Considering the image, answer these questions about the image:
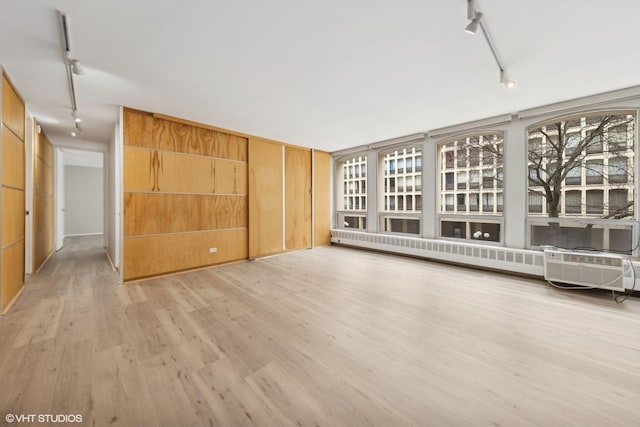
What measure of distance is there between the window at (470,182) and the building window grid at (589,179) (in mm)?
627

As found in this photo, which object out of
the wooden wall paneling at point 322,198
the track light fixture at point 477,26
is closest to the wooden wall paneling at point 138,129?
the wooden wall paneling at point 322,198

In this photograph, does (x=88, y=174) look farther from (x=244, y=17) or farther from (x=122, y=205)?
(x=244, y=17)

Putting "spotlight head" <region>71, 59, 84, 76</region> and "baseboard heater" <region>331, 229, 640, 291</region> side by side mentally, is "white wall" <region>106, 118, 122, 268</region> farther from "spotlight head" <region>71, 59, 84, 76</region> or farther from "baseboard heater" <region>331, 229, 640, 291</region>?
"baseboard heater" <region>331, 229, 640, 291</region>

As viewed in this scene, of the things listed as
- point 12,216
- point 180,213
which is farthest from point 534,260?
point 12,216

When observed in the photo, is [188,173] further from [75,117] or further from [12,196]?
[12,196]

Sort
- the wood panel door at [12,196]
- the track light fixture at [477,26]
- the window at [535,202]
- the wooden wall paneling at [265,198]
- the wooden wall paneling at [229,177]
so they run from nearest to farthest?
the track light fixture at [477,26] < the wood panel door at [12,196] < the window at [535,202] < the wooden wall paneling at [229,177] < the wooden wall paneling at [265,198]

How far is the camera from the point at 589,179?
12.3 feet

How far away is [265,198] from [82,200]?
7.94 meters

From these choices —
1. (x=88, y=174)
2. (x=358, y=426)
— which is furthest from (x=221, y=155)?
(x=88, y=174)

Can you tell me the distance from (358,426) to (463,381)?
2.77 feet

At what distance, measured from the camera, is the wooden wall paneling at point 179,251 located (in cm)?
386

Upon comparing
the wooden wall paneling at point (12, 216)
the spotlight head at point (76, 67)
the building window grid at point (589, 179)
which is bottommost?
the wooden wall paneling at point (12, 216)

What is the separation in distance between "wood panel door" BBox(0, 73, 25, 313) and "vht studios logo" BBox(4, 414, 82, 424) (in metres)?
2.12

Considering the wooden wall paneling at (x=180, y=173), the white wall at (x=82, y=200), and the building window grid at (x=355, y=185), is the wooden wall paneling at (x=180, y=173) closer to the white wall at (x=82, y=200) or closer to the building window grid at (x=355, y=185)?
the building window grid at (x=355, y=185)
